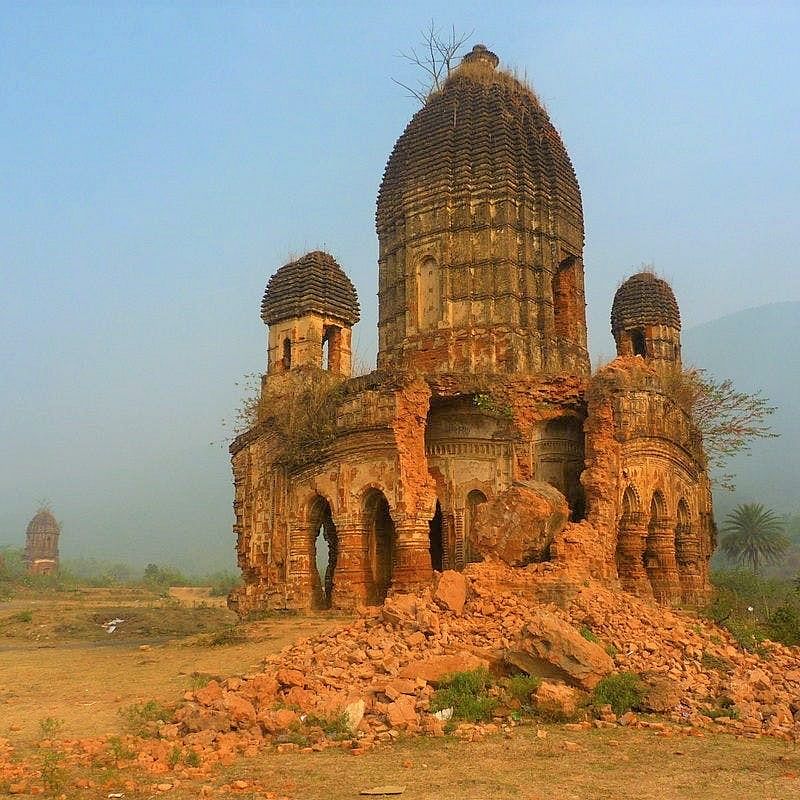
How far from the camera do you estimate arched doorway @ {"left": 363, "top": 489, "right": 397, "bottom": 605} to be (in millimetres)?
15828

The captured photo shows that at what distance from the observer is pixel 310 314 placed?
19609 mm

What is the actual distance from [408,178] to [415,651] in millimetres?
11686

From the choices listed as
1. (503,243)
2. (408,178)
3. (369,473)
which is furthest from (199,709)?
(408,178)

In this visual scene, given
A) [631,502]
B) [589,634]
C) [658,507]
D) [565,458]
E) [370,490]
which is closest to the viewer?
[589,634]

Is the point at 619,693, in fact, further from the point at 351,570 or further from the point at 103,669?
the point at 351,570

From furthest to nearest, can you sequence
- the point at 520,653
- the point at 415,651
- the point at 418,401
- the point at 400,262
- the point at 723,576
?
the point at 723,576 < the point at 400,262 < the point at 418,401 < the point at 415,651 < the point at 520,653

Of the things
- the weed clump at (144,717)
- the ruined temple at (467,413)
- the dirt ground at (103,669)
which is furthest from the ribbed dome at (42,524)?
the weed clump at (144,717)

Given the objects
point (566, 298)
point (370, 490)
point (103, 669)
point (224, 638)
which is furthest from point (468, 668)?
point (566, 298)

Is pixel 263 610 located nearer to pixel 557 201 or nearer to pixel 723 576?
pixel 557 201

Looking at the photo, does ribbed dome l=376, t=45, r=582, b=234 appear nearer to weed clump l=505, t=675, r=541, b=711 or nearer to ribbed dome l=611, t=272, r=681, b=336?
ribbed dome l=611, t=272, r=681, b=336

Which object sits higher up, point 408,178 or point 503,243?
point 408,178

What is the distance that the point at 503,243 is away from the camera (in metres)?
17.2

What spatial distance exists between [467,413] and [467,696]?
8.57 meters

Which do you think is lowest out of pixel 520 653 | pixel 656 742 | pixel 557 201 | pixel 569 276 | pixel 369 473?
pixel 656 742
